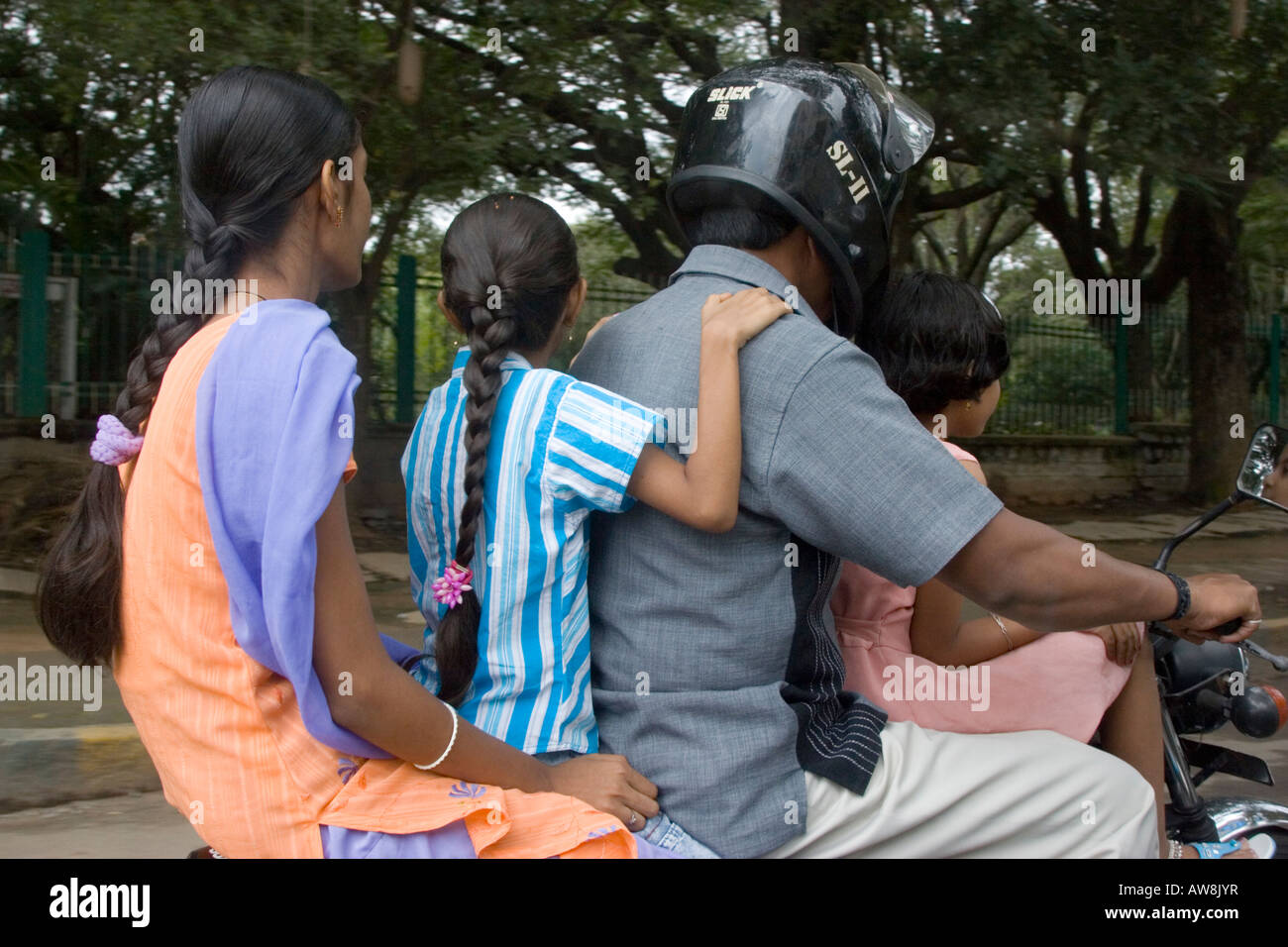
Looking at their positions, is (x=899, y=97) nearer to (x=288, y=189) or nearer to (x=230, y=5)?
(x=288, y=189)

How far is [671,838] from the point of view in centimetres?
152

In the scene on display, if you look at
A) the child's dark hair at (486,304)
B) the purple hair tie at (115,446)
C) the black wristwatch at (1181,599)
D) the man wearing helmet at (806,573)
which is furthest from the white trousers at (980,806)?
the purple hair tie at (115,446)

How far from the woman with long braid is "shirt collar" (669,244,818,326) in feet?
1.61

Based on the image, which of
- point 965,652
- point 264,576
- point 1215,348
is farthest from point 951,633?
point 1215,348

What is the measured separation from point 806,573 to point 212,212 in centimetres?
85

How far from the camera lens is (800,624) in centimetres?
161

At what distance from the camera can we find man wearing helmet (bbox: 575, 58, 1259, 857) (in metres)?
1.48

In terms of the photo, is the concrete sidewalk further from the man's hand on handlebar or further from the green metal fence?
the man's hand on handlebar

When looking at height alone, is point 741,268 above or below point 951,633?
above

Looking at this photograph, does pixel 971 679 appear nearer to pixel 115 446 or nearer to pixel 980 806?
pixel 980 806

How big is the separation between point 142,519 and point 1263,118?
8382mm

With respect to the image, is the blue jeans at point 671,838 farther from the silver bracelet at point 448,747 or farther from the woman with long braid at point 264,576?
the silver bracelet at point 448,747

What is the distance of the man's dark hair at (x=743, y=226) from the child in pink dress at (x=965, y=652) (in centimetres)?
49
